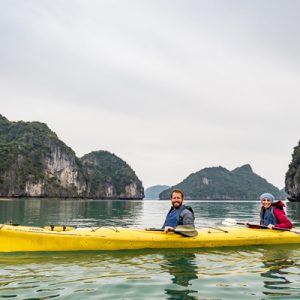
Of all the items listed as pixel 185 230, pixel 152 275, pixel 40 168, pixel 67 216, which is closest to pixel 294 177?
pixel 67 216

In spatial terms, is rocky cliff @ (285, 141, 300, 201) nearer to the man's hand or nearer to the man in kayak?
the man in kayak

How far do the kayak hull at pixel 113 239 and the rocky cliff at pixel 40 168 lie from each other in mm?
109797

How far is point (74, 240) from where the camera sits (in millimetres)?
9578

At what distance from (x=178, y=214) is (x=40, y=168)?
418 ft

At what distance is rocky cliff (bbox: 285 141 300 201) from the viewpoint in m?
97.2

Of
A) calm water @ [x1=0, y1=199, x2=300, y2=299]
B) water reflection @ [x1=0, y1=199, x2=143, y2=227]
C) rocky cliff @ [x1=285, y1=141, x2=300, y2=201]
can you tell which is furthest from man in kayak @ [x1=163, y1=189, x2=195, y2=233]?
rocky cliff @ [x1=285, y1=141, x2=300, y2=201]

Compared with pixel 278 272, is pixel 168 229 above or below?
above

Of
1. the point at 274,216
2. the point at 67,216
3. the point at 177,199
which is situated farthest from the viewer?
the point at 67,216

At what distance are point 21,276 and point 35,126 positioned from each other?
489 feet

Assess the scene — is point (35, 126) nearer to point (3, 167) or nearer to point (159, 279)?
point (3, 167)

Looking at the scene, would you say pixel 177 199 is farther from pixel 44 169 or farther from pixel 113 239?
pixel 44 169

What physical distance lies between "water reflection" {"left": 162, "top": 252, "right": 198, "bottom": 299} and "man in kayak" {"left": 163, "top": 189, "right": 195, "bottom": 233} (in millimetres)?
906

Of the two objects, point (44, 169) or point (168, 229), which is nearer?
point (168, 229)

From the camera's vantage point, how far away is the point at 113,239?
32.3ft
